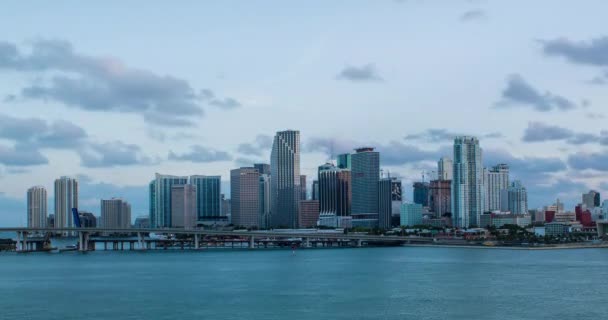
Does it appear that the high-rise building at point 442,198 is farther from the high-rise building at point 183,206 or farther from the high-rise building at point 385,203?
the high-rise building at point 183,206

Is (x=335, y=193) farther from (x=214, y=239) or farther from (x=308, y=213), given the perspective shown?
(x=214, y=239)

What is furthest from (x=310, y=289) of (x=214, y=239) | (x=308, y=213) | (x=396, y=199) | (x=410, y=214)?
(x=396, y=199)

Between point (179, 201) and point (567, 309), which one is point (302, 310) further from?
point (179, 201)

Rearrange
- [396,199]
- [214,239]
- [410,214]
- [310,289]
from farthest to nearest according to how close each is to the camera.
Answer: [396,199] → [410,214] → [214,239] → [310,289]

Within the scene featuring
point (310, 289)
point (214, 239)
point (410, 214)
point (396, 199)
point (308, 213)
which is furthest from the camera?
point (396, 199)

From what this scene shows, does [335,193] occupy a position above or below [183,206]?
above

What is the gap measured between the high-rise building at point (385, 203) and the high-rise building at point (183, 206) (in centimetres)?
4000

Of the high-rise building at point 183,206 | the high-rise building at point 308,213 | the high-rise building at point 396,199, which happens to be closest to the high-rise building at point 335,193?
the high-rise building at point 308,213

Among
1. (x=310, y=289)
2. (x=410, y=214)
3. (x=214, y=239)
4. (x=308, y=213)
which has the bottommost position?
(x=214, y=239)

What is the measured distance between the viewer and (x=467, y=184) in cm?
18450

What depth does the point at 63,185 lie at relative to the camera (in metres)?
188

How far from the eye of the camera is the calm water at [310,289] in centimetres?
3734

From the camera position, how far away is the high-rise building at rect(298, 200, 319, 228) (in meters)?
186

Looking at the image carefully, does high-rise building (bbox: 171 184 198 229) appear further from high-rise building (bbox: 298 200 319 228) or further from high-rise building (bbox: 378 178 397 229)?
high-rise building (bbox: 378 178 397 229)
